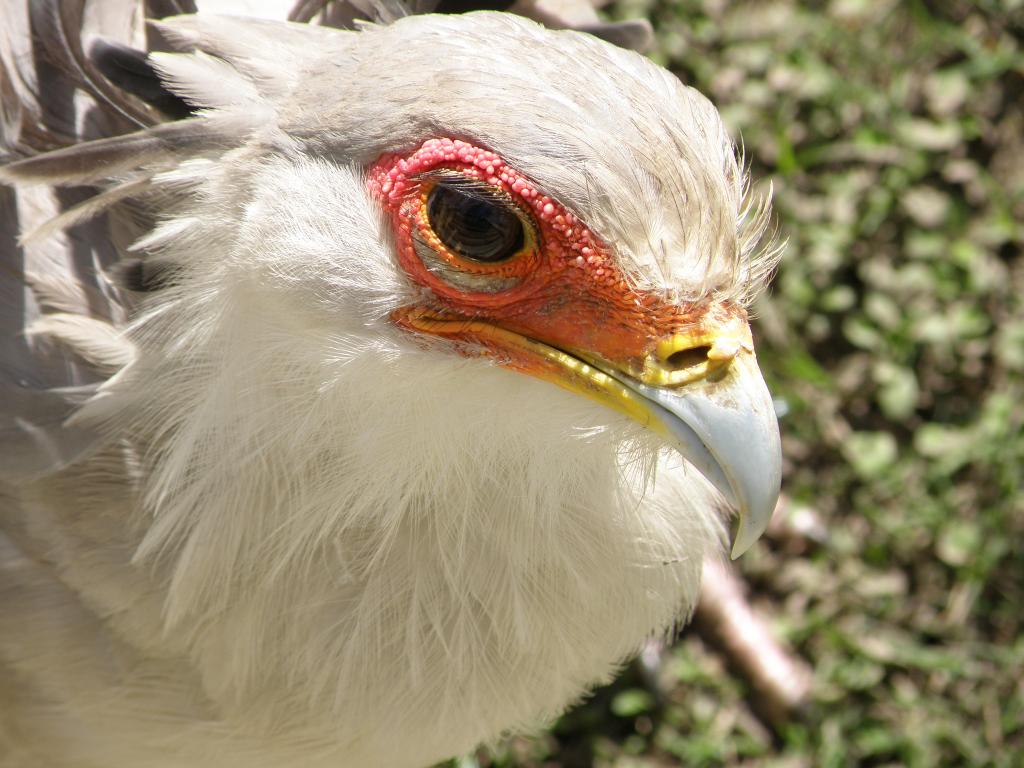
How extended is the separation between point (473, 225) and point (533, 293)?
132 millimetres

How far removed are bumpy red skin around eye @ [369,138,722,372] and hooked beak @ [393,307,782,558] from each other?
0.02 metres

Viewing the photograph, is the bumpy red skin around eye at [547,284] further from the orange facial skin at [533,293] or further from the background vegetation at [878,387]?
the background vegetation at [878,387]

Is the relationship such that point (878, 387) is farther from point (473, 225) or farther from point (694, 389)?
point (473, 225)

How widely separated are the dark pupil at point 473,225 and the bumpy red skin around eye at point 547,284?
0.8 inches

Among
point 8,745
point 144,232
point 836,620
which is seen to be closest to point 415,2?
point 144,232

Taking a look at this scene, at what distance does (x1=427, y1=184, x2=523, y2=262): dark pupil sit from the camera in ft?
5.91

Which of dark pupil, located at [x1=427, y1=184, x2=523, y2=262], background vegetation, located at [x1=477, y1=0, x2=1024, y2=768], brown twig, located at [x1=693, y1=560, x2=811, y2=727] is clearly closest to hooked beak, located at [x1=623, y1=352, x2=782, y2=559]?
dark pupil, located at [x1=427, y1=184, x2=523, y2=262]

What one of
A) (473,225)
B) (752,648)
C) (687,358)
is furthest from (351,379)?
(752,648)

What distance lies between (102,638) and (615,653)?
0.96 metres

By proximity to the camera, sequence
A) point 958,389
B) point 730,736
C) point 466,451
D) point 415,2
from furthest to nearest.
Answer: point 958,389 → point 730,736 → point 415,2 → point 466,451

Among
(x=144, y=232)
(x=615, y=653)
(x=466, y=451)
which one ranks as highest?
(x=144, y=232)

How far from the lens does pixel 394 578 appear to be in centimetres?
223

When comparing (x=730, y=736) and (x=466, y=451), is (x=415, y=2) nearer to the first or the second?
(x=466, y=451)

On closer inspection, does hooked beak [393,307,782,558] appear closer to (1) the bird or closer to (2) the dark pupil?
(1) the bird
